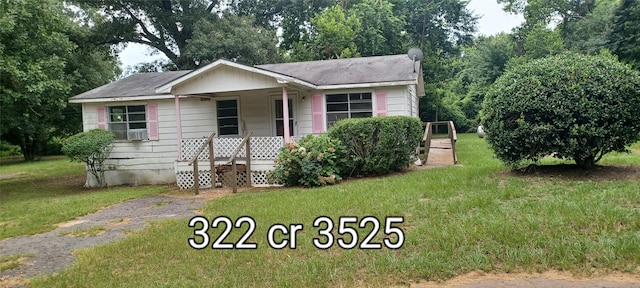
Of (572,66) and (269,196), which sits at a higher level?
(572,66)

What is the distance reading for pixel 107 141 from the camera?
12.6 metres

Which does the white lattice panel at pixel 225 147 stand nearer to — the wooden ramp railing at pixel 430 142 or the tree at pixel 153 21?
the wooden ramp railing at pixel 430 142

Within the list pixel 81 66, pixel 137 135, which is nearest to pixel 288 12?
pixel 81 66

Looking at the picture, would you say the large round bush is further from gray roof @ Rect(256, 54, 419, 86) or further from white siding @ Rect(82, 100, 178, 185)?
white siding @ Rect(82, 100, 178, 185)

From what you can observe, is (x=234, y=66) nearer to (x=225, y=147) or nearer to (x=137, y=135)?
(x=225, y=147)

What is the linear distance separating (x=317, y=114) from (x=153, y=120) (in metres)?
5.30

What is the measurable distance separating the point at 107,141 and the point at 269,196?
729 cm

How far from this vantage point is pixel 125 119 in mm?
13328

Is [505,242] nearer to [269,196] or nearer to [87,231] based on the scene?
[269,196]

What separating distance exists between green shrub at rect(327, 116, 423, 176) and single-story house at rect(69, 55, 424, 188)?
2015 millimetres

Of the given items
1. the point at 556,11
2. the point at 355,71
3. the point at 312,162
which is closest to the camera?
the point at 312,162

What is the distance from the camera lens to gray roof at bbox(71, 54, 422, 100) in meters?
11.7

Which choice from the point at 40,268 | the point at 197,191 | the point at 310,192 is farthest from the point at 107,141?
the point at 40,268

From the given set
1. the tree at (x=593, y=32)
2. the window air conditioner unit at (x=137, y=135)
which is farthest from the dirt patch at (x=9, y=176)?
the tree at (x=593, y=32)
